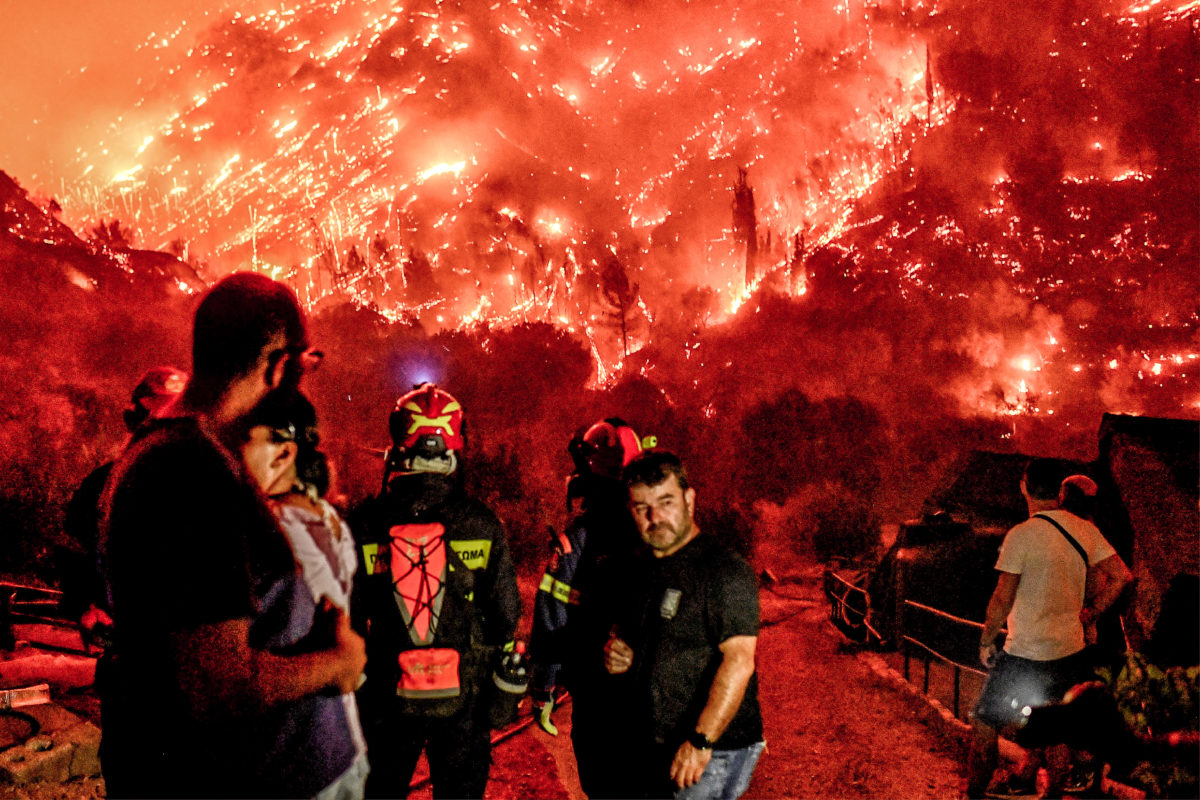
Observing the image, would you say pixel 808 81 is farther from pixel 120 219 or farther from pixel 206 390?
pixel 206 390

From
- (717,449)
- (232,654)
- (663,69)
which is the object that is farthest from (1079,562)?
(663,69)

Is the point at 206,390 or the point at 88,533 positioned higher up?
the point at 206,390

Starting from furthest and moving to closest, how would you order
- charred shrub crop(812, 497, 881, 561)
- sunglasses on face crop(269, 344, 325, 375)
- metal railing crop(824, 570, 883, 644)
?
charred shrub crop(812, 497, 881, 561) → metal railing crop(824, 570, 883, 644) → sunglasses on face crop(269, 344, 325, 375)

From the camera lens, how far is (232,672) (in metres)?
1.49

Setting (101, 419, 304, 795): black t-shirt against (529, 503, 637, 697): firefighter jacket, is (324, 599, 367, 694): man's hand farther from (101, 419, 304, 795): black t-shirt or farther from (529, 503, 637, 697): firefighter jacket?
(529, 503, 637, 697): firefighter jacket

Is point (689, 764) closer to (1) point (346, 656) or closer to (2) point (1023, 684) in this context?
(1) point (346, 656)

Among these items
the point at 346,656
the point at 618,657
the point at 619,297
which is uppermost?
the point at 619,297

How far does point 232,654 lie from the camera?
149 cm

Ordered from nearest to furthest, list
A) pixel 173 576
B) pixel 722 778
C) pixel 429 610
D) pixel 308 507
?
pixel 173 576, pixel 308 507, pixel 722 778, pixel 429 610

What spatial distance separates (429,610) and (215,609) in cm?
176

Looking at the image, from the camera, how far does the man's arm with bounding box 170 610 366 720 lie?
1.46m

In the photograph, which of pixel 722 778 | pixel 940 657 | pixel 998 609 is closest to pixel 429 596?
pixel 722 778

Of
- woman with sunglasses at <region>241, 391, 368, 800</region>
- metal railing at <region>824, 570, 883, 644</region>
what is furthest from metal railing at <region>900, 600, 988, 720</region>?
woman with sunglasses at <region>241, 391, 368, 800</region>

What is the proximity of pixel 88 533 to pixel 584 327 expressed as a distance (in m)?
71.7
